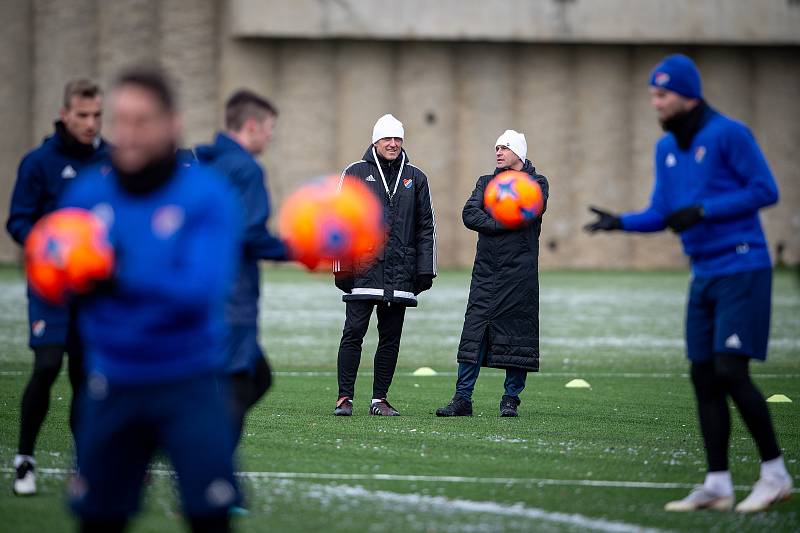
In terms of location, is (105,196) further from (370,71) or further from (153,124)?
(370,71)

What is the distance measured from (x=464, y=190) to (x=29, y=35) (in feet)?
39.3

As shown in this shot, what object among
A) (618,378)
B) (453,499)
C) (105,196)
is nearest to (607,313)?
(618,378)

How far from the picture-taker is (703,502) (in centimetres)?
672

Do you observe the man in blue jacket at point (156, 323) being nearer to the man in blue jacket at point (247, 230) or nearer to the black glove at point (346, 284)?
the man in blue jacket at point (247, 230)

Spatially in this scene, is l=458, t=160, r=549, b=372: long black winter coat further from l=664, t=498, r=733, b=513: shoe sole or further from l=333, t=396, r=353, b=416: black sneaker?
l=664, t=498, r=733, b=513: shoe sole

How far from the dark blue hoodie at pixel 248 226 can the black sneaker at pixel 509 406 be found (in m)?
4.47

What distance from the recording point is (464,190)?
117ft

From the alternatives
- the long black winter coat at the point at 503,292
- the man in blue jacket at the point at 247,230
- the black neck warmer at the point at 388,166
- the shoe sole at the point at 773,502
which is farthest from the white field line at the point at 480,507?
the black neck warmer at the point at 388,166

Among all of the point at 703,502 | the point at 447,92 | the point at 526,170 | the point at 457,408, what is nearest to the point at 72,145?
the point at 703,502

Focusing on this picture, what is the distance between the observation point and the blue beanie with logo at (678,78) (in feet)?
22.4

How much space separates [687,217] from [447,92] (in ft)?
94.8

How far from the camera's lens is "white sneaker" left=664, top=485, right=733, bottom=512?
670 cm

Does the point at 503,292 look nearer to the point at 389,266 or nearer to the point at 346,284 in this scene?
the point at 389,266

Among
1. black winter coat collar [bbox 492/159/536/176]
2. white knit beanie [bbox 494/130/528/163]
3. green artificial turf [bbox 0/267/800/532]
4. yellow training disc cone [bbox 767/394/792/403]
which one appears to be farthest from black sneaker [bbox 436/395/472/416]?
yellow training disc cone [bbox 767/394/792/403]
